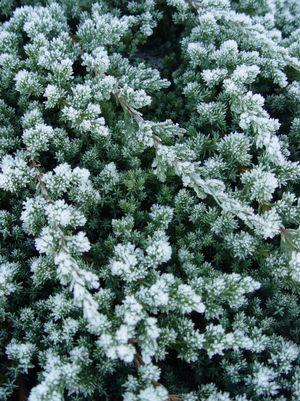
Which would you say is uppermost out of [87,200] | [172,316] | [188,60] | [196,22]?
[196,22]

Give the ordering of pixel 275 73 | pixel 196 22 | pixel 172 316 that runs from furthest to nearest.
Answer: pixel 196 22 < pixel 275 73 < pixel 172 316

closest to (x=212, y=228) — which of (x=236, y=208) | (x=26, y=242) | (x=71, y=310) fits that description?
(x=236, y=208)

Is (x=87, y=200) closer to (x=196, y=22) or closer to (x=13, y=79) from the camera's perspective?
(x=13, y=79)

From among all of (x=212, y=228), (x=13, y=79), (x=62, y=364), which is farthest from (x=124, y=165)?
(x=62, y=364)

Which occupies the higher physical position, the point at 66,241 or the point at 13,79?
the point at 13,79

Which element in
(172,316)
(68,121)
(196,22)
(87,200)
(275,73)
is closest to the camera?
(172,316)

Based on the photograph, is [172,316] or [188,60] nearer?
[172,316]
